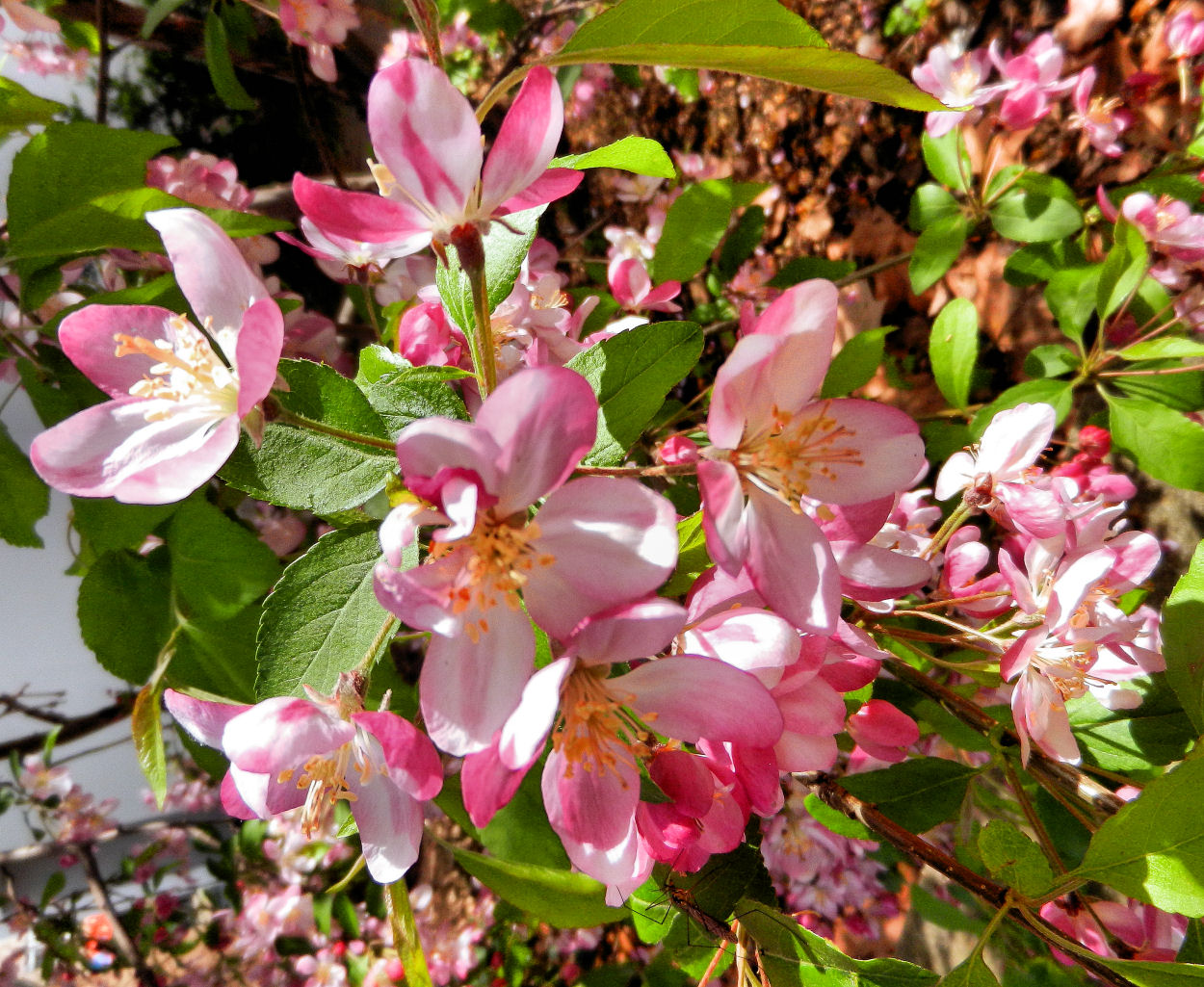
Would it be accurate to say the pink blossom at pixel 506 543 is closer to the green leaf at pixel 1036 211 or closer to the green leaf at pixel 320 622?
the green leaf at pixel 320 622

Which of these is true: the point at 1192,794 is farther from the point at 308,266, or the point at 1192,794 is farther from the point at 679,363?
the point at 308,266

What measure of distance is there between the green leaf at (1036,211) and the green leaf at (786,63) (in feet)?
2.96

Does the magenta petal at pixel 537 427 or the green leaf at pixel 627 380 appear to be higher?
the magenta petal at pixel 537 427

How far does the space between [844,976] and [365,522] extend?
16.7 inches

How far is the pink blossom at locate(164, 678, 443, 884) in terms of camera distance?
1.19 feet

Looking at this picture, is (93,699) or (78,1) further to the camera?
(93,699)

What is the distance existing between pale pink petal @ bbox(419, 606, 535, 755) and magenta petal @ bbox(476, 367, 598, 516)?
2.6 inches

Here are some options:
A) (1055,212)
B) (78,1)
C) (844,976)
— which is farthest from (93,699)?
(1055,212)

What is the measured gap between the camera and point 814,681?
426 millimetres

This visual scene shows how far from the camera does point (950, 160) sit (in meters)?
1.15

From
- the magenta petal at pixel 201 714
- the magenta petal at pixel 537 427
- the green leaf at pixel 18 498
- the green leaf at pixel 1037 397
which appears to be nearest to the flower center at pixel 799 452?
the magenta petal at pixel 537 427

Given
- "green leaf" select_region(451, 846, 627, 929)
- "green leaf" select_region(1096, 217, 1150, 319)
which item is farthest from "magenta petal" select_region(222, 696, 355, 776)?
"green leaf" select_region(1096, 217, 1150, 319)

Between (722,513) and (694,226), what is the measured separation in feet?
2.44

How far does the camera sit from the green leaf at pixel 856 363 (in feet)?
3.31
